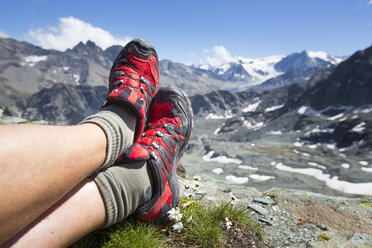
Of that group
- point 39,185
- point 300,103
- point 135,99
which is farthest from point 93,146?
point 300,103

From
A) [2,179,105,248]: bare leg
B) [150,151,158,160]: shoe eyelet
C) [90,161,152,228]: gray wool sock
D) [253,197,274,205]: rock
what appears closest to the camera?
[2,179,105,248]: bare leg

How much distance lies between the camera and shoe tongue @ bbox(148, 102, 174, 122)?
13.3 feet

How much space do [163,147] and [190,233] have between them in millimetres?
1220

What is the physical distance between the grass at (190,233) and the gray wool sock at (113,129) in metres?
0.71

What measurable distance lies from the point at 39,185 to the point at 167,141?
78.2 inches

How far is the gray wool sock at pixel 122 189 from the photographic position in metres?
2.01

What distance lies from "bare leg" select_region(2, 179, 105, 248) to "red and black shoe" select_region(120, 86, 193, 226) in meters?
0.53

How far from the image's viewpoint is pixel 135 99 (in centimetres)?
327

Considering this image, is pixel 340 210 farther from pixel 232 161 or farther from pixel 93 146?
pixel 232 161

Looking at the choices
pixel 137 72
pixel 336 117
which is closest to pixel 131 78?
pixel 137 72

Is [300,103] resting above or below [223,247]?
below

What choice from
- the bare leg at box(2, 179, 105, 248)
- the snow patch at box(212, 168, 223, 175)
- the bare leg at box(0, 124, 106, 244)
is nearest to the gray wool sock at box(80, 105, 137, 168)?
the bare leg at box(0, 124, 106, 244)

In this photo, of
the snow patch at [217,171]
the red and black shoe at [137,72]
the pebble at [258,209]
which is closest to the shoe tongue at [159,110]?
the red and black shoe at [137,72]

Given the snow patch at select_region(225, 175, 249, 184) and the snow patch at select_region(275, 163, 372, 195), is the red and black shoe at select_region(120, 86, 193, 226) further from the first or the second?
the snow patch at select_region(275, 163, 372, 195)
